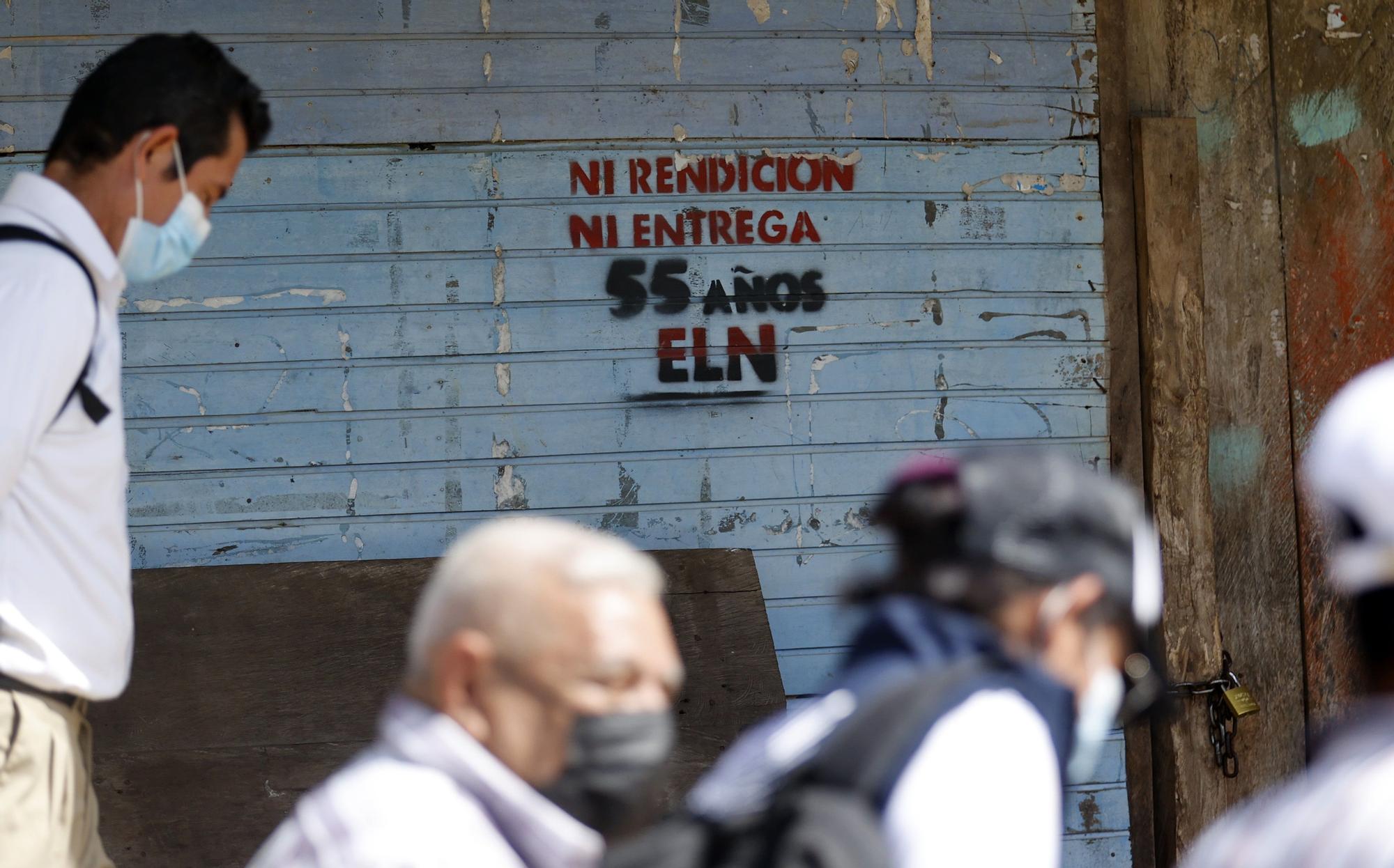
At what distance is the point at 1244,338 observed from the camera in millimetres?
4730

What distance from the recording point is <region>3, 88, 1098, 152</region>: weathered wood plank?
14.5ft

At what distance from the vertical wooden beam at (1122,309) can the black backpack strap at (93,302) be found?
11.3 feet

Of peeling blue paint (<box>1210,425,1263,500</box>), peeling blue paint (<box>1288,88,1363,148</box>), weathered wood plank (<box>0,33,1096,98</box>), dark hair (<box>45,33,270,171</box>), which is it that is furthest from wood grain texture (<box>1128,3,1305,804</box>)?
dark hair (<box>45,33,270,171</box>)

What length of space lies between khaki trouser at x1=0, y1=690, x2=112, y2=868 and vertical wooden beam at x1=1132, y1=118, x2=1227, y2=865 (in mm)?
3581

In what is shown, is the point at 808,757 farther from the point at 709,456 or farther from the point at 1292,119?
the point at 1292,119

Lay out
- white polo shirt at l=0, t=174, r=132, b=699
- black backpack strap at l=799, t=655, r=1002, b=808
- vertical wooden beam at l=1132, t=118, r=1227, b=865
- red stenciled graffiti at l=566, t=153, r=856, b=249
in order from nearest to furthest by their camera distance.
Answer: black backpack strap at l=799, t=655, r=1002, b=808, white polo shirt at l=0, t=174, r=132, b=699, red stenciled graffiti at l=566, t=153, r=856, b=249, vertical wooden beam at l=1132, t=118, r=1227, b=865

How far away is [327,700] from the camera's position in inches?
162

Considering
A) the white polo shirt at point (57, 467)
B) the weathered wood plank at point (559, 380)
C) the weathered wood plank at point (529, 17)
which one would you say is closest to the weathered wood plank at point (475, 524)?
the weathered wood plank at point (559, 380)

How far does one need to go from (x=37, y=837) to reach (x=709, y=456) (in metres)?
2.60

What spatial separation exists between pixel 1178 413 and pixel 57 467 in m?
3.66

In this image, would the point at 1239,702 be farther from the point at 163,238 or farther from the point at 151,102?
the point at 151,102

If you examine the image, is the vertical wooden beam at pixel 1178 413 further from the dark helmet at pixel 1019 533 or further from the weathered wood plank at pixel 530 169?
the dark helmet at pixel 1019 533

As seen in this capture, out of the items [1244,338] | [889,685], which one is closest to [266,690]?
[889,685]

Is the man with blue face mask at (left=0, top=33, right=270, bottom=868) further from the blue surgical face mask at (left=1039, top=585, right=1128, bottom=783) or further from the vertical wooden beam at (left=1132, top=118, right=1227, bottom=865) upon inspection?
the vertical wooden beam at (left=1132, top=118, right=1227, bottom=865)
